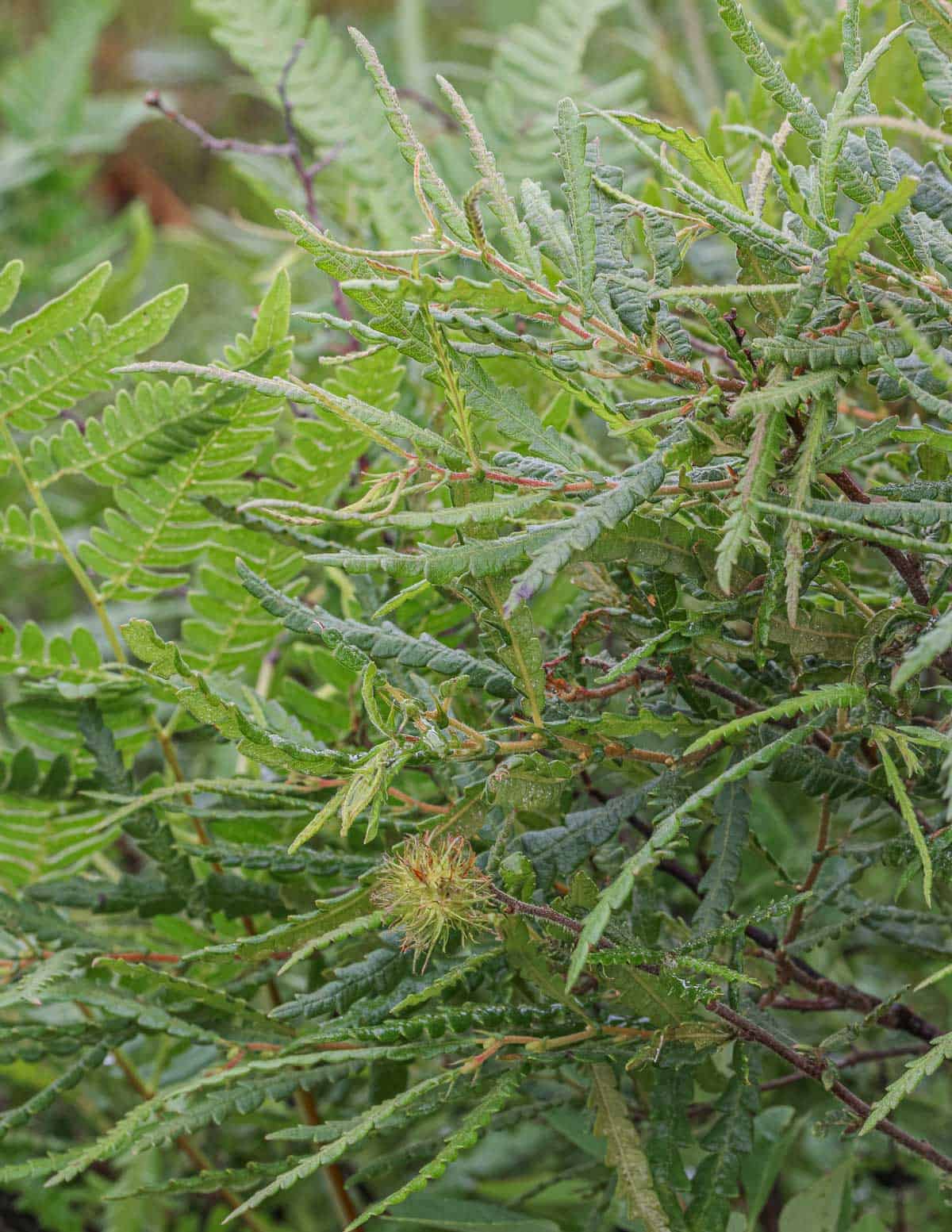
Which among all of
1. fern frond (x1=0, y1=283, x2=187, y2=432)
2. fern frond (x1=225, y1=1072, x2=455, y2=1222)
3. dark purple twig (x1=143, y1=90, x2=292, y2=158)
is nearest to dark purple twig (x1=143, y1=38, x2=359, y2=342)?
dark purple twig (x1=143, y1=90, x2=292, y2=158)

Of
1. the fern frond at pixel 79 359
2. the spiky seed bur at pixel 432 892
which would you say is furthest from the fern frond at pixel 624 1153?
the fern frond at pixel 79 359

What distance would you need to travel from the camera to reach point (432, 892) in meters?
0.36

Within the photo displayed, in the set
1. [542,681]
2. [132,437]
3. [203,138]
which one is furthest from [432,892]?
[203,138]

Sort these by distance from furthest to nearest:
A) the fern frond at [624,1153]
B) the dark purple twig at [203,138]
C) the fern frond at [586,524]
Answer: the dark purple twig at [203,138] < the fern frond at [624,1153] < the fern frond at [586,524]

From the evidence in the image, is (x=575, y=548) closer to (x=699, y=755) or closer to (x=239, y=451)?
(x=699, y=755)

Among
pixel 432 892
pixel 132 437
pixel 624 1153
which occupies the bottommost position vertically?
pixel 624 1153

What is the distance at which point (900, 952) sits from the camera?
2.30ft

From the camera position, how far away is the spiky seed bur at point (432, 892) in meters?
0.36

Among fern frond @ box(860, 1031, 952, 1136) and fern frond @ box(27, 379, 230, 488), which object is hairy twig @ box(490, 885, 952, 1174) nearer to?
fern frond @ box(860, 1031, 952, 1136)

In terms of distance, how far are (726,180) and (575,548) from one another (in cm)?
12

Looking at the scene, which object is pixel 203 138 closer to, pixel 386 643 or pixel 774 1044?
pixel 386 643

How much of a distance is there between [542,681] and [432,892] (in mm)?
70

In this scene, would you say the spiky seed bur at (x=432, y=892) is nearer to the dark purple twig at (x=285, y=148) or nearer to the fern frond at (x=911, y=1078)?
the fern frond at (x=911, y=1078)

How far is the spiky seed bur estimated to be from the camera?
0.36 m
